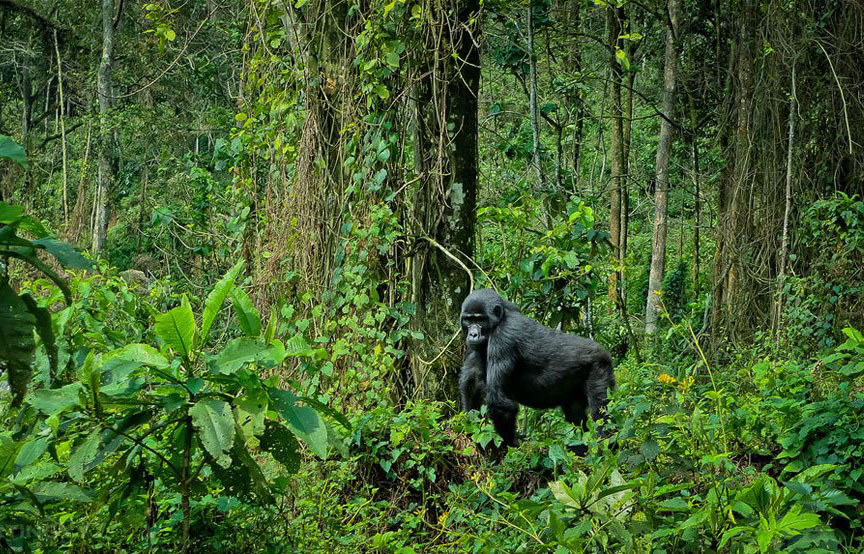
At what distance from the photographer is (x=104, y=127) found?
14.7m

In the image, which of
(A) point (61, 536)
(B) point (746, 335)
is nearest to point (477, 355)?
(A) point (61, 536)

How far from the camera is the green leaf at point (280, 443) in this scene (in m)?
3.46

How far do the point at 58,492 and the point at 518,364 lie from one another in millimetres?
2986

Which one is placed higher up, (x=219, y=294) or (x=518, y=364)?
(x=219, y=294)

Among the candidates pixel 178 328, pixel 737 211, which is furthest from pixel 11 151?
pixel 737 211

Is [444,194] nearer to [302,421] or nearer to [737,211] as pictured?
[302,421]

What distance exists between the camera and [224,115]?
1060 centimetres

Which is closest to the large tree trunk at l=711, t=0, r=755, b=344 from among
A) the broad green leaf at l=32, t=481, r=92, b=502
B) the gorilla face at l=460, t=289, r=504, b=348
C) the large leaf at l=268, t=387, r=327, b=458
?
the gorilla face at l=460, t=289, r=504, b=348

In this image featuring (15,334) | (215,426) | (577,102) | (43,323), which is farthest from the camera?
(577,102)

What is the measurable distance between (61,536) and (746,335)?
273 inches

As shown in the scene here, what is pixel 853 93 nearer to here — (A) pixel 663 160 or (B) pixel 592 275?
(A) pixel 663 160

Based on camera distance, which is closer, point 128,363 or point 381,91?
point 128,363

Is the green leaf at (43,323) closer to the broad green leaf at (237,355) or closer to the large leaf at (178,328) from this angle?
the large leaf at (178,328)

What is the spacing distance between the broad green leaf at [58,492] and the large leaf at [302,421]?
776 millimetres
